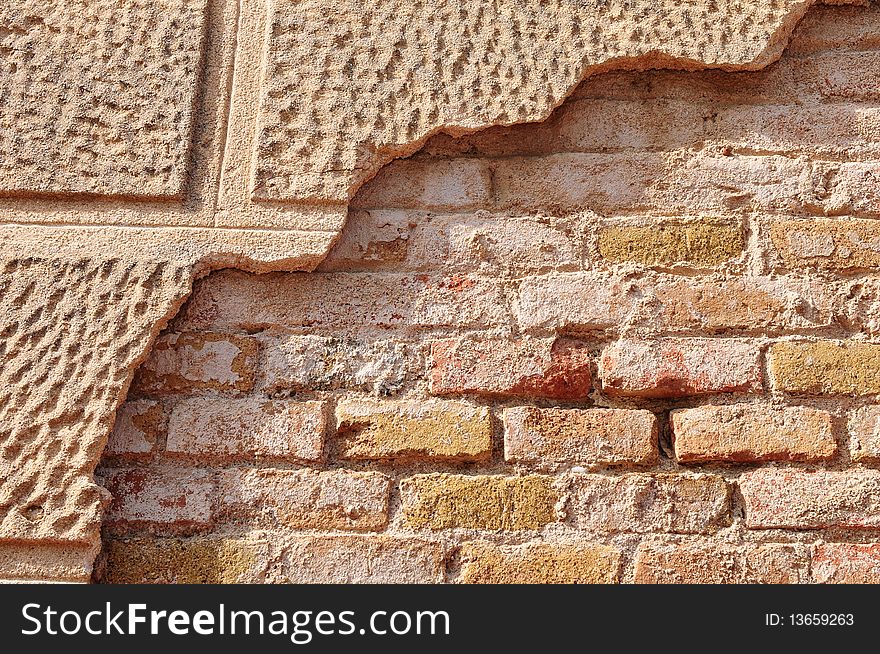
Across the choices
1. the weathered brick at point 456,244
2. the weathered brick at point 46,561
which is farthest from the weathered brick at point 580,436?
the weathered brick at point 46,561

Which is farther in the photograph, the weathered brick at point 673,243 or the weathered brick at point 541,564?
the weathered brick at point 673,243

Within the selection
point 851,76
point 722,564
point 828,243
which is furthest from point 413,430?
point 851,76

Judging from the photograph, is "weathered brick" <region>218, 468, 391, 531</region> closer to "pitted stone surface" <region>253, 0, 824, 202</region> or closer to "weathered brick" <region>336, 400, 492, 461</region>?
"weathered brick" <region>336, 400, 492, 461</region>

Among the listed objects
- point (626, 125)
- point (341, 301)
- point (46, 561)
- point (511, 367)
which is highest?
point (626, 125)

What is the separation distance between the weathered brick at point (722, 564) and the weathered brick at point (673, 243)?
1.37 feet

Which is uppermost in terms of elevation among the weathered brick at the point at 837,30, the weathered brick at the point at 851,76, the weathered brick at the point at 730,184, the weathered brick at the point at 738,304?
the weathered brick at the point at 837,30

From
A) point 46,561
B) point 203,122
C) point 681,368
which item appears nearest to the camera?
point 46,561

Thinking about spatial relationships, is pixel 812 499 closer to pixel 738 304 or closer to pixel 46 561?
pixel 738 304

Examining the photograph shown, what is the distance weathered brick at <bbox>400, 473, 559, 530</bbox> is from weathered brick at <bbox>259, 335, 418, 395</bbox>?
6.1 inches

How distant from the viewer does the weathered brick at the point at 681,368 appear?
1187 millimetres

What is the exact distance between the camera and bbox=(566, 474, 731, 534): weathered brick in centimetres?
113

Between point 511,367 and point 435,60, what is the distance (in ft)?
1.68

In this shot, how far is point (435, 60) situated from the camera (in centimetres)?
132

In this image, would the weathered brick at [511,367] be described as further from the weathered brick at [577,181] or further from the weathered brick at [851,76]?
the weathered brick at [851,76]
